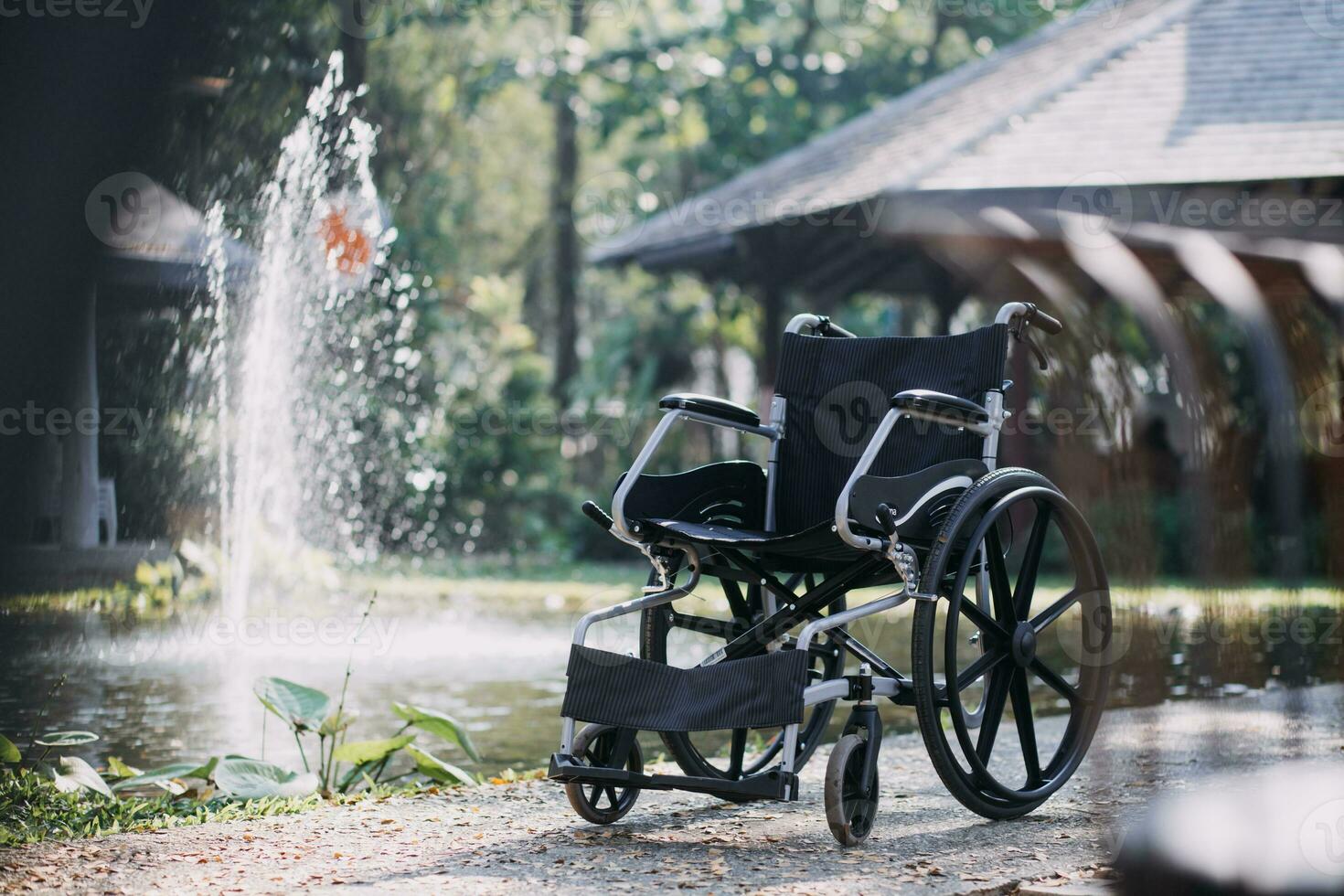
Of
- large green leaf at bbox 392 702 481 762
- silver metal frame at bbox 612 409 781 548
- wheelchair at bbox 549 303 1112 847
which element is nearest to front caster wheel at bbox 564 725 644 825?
wheelchair at bbox 549 303 1112 847

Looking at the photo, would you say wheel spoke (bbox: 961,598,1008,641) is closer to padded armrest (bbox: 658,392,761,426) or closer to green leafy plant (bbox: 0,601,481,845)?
padded armrest (bbox: 658,392,761,426)

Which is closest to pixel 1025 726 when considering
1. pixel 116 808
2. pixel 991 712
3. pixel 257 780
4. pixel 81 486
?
pixel 991 712

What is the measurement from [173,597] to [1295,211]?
596 centimetres

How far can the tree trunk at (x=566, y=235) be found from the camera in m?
19.9

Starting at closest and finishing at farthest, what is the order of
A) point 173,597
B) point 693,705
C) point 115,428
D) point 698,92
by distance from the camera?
1. point 693,705
2. point 115,428
3. point 173,597
4. point 698,92

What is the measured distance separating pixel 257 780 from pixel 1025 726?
1.82 m

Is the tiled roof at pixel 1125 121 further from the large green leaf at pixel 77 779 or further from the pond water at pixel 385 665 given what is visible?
the large green leaf at pixel 77 779

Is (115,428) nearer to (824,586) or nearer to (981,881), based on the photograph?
(824,586)

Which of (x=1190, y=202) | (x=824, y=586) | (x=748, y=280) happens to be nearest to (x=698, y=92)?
(x=748, y=280)

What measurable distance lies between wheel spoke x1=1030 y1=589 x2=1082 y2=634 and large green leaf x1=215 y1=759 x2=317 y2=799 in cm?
176

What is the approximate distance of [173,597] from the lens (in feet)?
20.3

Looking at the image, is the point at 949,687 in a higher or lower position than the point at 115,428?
lower

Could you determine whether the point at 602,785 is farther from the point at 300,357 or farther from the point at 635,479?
the point at 300,357

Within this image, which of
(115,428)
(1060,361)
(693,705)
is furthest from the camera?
(115,428)
